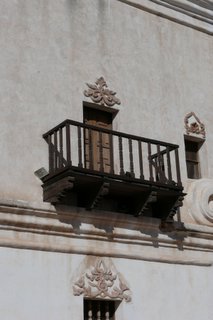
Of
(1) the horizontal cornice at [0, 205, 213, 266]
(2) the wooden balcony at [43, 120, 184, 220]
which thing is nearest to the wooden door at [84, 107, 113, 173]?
(2) the wooden balcony at [43, 120, 184, 220]

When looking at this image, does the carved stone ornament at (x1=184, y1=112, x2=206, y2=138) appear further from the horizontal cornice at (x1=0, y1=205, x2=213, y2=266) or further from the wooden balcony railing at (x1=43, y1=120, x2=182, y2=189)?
the horizontal cornice at (x1=0, y1=205, x2=213, y2=266)

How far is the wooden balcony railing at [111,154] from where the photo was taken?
442 inches

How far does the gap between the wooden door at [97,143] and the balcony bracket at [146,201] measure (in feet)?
2.81

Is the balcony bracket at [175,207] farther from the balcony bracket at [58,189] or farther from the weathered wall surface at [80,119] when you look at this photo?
the balcony bracket at [58,189]

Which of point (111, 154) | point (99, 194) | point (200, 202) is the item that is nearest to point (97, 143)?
point (111, 154)

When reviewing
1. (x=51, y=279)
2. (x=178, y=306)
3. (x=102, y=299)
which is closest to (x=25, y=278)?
(x=51, y=279)

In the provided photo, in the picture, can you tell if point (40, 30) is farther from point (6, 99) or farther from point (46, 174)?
point (46, 174)

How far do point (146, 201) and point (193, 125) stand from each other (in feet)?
10.0

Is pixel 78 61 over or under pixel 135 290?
over

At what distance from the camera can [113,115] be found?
13.1 metres

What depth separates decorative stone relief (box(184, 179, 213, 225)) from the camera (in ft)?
44.0

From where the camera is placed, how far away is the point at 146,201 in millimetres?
11859

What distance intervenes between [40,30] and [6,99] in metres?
1.75

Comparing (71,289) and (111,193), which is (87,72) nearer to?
(111,193)
